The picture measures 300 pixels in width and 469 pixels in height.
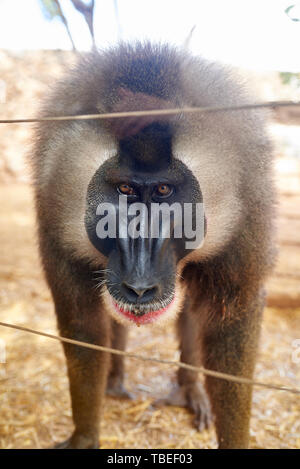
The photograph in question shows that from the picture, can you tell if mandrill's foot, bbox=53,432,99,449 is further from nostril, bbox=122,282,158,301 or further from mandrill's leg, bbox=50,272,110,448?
nostril, bbox=122,282,158,301

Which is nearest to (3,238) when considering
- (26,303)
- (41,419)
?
(26,303)

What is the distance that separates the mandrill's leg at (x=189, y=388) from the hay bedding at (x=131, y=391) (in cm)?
7

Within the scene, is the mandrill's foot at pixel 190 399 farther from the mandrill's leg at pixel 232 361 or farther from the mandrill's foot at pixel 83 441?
the mandrill's leg at pixel 232 361

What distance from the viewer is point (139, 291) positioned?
69.4 inches

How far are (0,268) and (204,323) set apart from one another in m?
4.16

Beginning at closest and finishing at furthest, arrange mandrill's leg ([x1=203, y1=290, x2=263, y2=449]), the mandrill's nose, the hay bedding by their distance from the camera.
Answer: the mandrill's nose < mandrill's leg ([x1=203, y1=290, x2=263, y2=449]) < the hay bedding

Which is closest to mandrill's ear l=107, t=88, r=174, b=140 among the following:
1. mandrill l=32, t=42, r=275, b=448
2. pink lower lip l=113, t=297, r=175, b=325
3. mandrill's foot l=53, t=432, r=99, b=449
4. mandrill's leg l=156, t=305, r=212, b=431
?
mandrill l=32, t=42, r=275, b=448

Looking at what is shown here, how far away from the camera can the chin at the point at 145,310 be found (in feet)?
6.05

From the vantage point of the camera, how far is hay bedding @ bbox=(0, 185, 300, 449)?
2924 mm

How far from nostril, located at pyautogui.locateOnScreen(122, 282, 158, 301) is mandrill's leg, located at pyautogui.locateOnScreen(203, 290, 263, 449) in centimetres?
51

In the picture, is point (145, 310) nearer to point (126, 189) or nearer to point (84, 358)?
point (126, 189)

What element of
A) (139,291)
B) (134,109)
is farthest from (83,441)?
(134,109)

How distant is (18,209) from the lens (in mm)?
7086

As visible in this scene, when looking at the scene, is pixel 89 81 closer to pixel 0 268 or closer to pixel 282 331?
pixel 282 331
